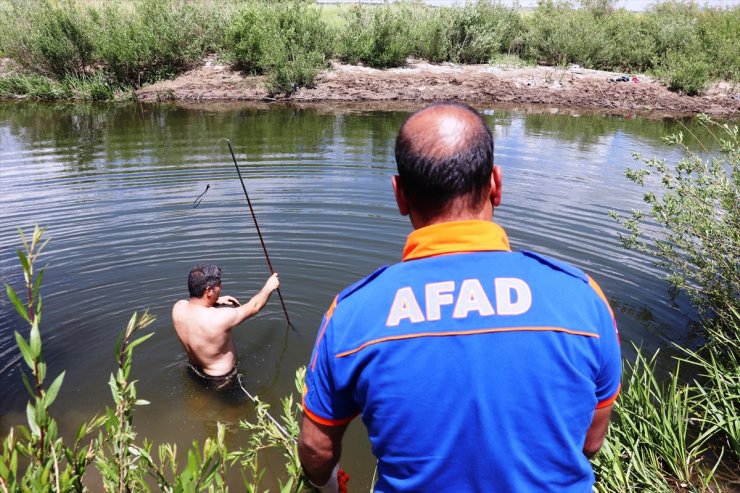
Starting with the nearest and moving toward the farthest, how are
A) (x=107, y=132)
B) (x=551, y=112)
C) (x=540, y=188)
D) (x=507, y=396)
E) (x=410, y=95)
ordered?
(x=507, y=396) < (x=540, y=188) < (x=107, y=132) < (x=551, y=112) < (x=410, y=95)

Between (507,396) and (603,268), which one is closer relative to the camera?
(507,396)

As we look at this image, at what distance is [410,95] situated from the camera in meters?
28.7

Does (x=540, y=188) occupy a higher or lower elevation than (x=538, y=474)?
lower

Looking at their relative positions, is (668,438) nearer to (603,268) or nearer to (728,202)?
(728,202)

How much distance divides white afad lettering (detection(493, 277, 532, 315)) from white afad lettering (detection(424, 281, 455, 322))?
0.13m

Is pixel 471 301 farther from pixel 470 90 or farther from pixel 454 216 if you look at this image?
pixel 470 90

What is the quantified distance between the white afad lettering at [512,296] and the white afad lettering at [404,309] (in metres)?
0.22

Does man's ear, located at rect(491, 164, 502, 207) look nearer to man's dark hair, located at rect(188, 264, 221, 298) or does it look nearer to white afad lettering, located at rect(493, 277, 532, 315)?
white afad lettering, located at rect(493, 277, 532, 315)

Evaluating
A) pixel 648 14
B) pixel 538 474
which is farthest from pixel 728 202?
pixel 648 14

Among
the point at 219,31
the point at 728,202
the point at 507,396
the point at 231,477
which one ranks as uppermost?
the point at 219,31

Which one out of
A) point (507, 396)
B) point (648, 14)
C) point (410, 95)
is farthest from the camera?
point (648, 14)

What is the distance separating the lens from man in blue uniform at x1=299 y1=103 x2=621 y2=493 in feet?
4.98

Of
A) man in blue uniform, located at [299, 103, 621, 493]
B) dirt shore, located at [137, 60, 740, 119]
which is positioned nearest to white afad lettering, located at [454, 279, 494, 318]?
man in blue uniform, located at [299, 103, 621, 493]

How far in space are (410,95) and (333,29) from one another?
7.46 m
